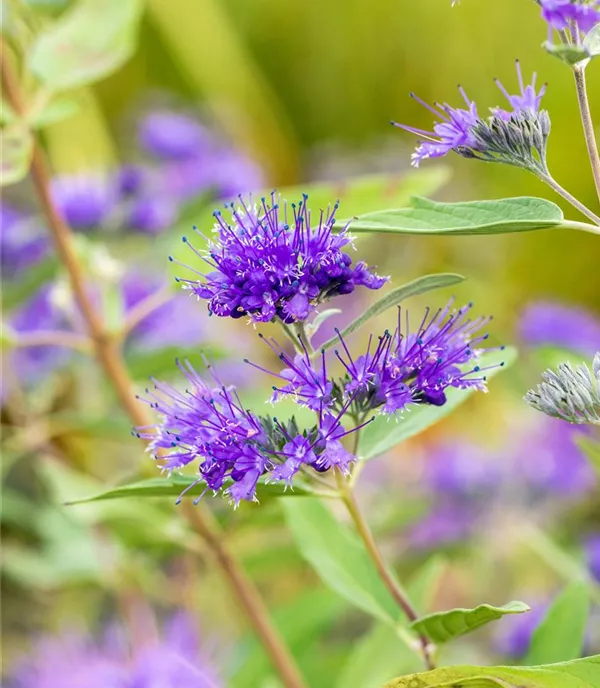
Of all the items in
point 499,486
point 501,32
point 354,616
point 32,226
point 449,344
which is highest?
point 501,32

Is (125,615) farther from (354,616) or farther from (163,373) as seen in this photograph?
(354,616)

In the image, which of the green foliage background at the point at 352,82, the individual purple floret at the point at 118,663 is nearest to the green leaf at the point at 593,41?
the individual purple floret at the point at 118,663

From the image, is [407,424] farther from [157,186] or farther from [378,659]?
[157,186]

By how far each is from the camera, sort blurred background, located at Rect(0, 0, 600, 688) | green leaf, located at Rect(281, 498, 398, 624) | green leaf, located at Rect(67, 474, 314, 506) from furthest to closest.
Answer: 1. blurred background, located at Rect(0, 0, 600, 688)
2. green leaf, located at Rect(281, 498, 398, 624)
3. green leaf, located at Rect(67, 474, 314, 506)

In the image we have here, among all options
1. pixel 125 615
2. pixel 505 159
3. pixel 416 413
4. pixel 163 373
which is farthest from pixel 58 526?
pixel 505 159

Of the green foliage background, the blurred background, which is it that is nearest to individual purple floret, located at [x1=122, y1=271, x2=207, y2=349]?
the blurred background

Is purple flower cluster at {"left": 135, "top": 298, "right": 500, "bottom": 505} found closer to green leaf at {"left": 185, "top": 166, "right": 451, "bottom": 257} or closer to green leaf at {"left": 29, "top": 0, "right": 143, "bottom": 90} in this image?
green leaf at {"left": 185, "top": 166, "right": 451, "bottom": 257}

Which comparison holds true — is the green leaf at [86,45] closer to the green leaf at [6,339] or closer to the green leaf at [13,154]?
the green leaf at [13,154]

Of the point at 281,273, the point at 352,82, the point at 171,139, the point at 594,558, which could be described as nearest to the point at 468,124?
the point at 281,273
